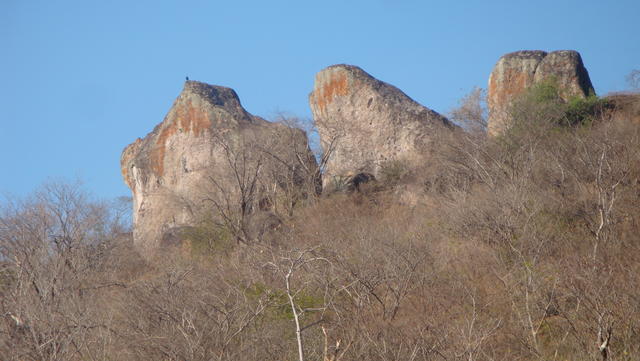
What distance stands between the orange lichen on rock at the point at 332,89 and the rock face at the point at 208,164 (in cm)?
163

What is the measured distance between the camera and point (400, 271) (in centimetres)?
1961

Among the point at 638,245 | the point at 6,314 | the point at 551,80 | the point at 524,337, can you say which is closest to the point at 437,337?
the point at 524,337

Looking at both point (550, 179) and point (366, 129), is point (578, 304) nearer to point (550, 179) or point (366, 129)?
point (550, 179)

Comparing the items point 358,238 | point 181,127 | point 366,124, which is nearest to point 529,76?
point 366,124

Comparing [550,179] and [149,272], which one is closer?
[550,179]

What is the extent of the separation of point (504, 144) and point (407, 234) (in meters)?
5.29

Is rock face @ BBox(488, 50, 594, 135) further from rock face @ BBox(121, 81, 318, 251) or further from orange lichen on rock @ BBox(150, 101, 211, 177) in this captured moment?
orange lichen on rock @ BBox(150, 101, 211, 177)

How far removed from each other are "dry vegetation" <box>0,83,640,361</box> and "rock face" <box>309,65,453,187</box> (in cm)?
102

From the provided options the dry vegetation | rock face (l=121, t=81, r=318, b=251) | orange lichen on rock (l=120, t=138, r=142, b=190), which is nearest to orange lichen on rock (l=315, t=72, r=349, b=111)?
rock face (l=121, t=81, r=318, b=251)

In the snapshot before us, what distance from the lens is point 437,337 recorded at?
16.2m

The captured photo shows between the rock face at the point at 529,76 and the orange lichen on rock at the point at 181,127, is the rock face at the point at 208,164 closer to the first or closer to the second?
the orange lichen on rock at the point at 181,127

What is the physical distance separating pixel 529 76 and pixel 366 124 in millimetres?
5340

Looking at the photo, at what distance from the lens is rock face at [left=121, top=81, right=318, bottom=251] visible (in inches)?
1160

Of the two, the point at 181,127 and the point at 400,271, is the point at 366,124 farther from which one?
the point at 400,271
